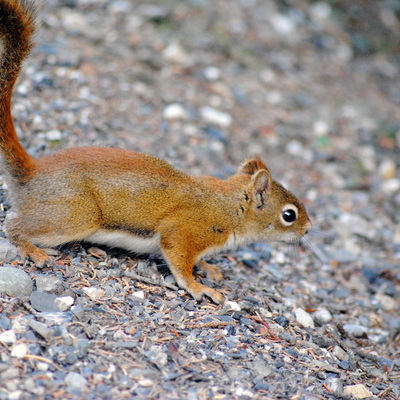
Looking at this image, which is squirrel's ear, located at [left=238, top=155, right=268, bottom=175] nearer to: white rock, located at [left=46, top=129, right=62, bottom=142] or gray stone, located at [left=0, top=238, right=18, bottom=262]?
white rock, located at [left=46, top=129, right=62, bottom=142]

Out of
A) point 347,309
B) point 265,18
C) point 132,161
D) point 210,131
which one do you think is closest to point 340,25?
point 265,18

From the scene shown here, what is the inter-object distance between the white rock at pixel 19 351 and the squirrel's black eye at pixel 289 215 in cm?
216

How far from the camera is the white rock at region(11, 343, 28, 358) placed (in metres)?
2.66

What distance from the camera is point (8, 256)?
339 cm

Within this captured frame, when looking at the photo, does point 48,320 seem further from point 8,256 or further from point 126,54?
point 126,54

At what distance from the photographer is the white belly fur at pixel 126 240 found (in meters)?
3.60

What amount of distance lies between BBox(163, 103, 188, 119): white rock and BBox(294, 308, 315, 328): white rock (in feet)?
9.20

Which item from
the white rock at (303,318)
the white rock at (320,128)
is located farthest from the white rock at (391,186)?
the white rock at (303,318)

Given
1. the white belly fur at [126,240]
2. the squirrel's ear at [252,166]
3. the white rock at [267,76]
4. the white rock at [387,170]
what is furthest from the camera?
the white rock at [267,76]

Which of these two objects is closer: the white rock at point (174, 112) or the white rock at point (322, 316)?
the white rock at point (322, 316)

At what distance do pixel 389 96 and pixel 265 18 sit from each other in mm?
2041

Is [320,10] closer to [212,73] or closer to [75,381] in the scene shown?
[212,73]

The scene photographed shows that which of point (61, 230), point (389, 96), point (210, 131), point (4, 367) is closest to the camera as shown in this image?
point (4, 367)

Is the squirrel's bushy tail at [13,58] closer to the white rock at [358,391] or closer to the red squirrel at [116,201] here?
the red squirrel at [116,201]
